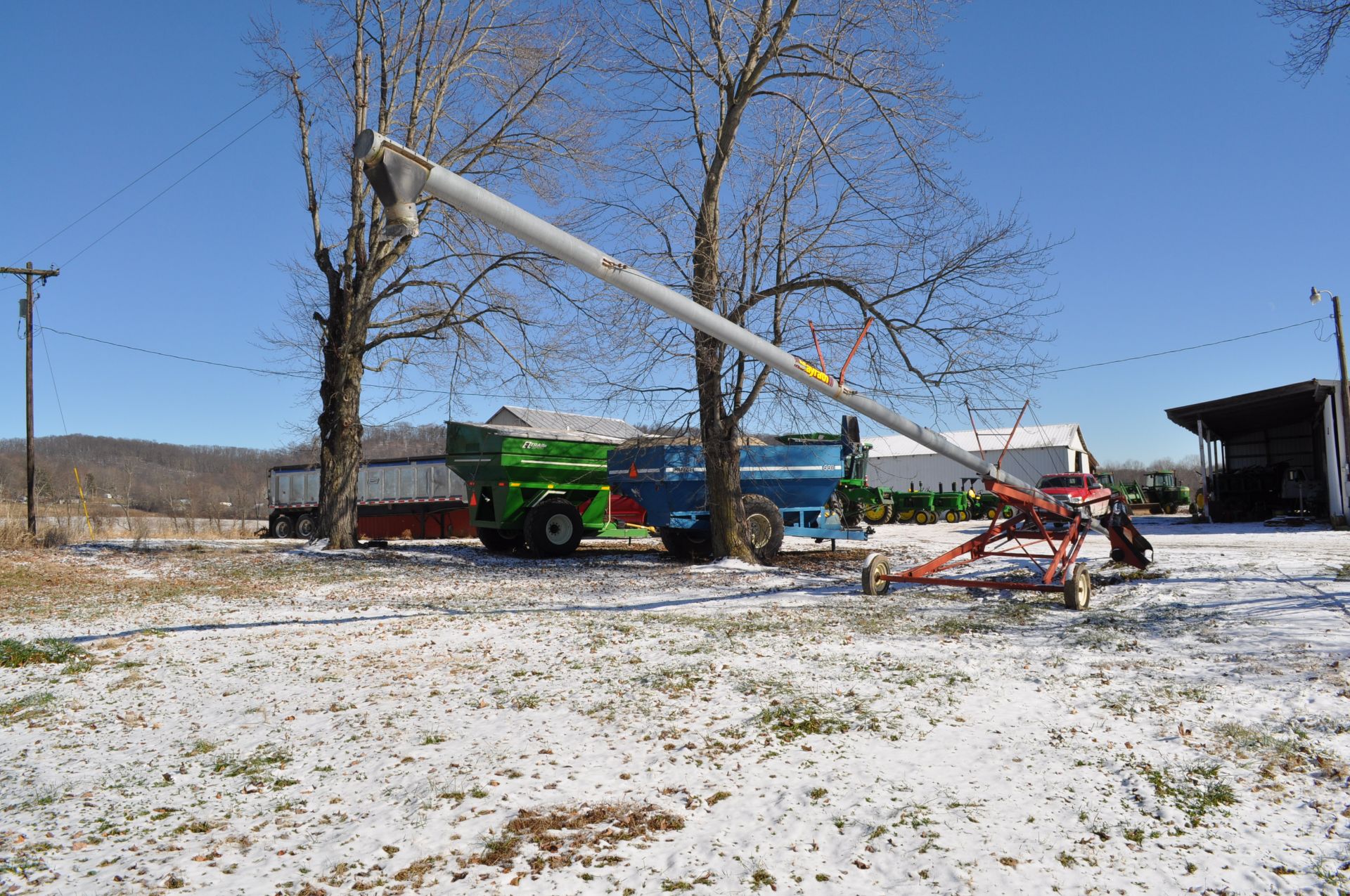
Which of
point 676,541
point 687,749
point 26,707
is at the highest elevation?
point 676,541

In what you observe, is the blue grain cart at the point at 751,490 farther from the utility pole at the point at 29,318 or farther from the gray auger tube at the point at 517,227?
the utility pole at the point at 29,318

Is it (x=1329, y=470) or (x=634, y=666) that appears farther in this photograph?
(x=1329, y=470)

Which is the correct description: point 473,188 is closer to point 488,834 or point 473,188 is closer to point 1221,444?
point 488,834

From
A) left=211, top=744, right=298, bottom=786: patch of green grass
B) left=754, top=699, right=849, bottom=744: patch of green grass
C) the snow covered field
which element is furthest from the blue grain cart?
left=211, top=744, right=298, bottom=786: patch of green grass

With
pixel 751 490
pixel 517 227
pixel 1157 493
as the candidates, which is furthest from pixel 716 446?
pixel 1157 493

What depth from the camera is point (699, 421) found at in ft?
44.6

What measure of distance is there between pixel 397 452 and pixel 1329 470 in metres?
29.5

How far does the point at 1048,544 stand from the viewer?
34.7 ft

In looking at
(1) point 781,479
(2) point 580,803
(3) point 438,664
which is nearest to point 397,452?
(1) point 781,479

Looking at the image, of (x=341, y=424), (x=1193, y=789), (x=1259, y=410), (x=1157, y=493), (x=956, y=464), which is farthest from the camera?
(x=956, y=464)

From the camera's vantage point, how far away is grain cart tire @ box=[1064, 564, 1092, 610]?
888cm

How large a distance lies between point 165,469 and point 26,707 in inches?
3397

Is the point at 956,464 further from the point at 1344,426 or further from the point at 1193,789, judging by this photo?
the point at 1193,789

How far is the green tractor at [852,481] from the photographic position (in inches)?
714
